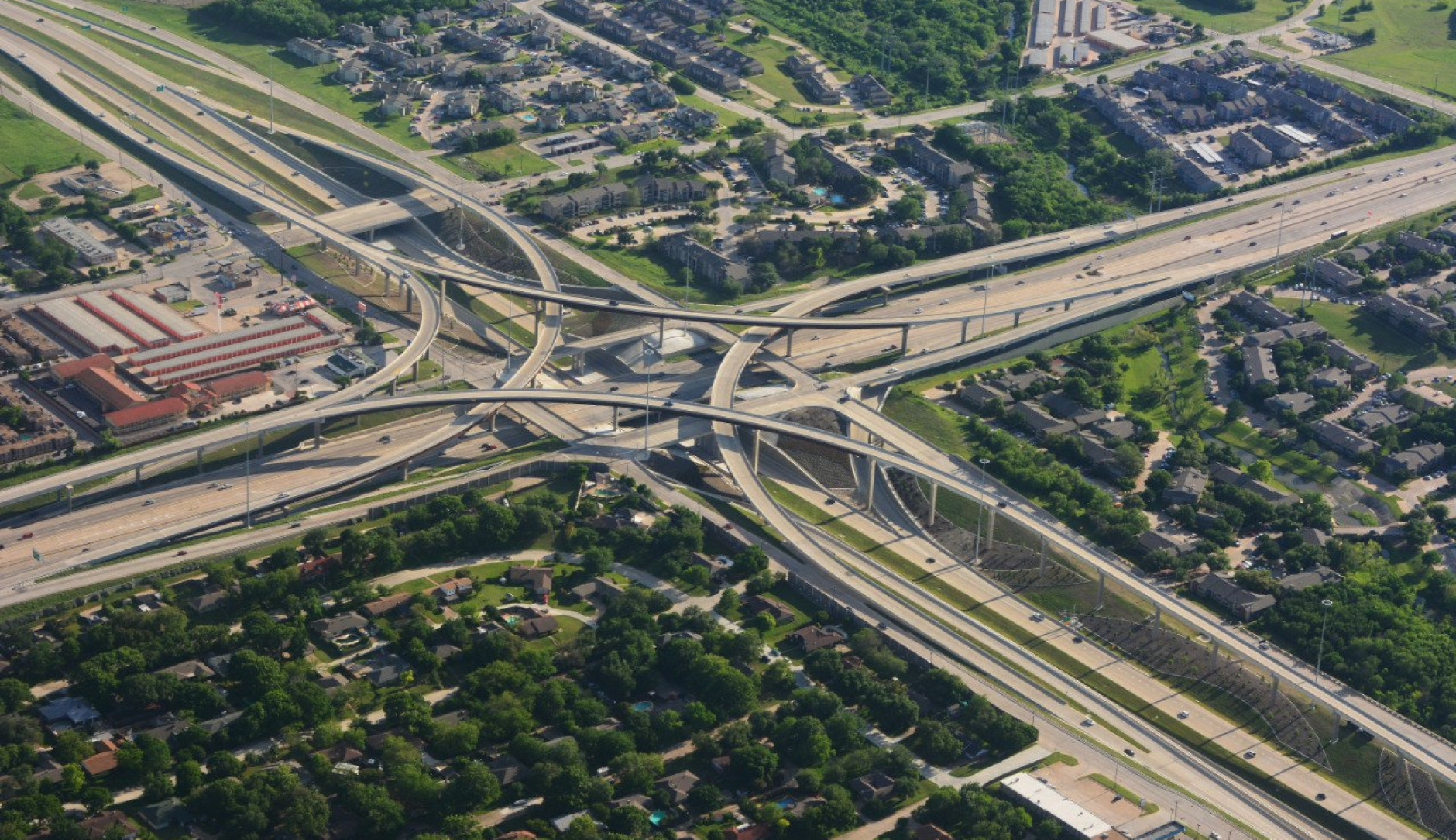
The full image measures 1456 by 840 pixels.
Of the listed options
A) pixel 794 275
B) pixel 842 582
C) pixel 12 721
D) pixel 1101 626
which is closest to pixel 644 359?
pixel 794 275

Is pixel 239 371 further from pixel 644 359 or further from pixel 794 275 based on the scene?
pixel 794 275

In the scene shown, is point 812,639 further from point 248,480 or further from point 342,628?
point 248,480

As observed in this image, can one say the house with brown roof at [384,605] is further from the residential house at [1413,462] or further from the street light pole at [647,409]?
the residential house at [1413,462]

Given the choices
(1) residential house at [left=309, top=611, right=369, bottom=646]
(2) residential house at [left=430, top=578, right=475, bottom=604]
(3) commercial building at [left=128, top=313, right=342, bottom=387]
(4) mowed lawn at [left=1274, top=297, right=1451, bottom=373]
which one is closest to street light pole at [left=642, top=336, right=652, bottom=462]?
(2) residential house at [left=430, top=578, right=475, bottom=604]

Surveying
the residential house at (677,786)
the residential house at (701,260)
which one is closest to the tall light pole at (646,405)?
the residential house at (701,260)

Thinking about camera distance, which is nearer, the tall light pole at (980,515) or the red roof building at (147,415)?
the tall light pole at (980,515)

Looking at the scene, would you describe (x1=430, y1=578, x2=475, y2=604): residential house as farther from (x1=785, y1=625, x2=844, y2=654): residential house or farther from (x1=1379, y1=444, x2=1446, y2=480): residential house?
(x1=1379, y1=444, x2=1446, y2=480): residential house

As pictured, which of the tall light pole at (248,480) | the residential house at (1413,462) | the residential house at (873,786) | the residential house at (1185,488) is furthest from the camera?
the residential house at (1413,462)
